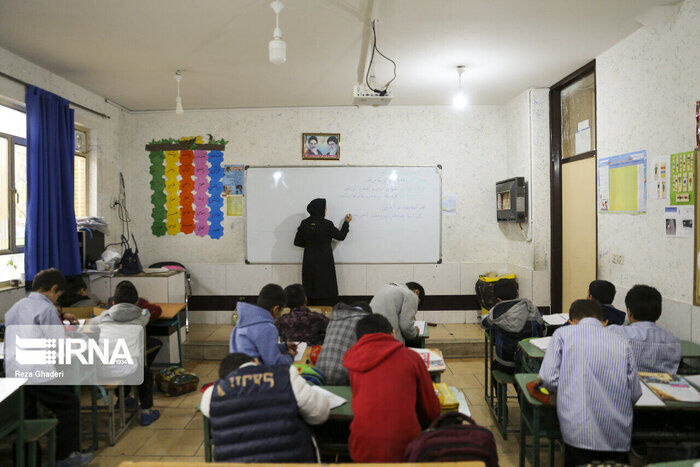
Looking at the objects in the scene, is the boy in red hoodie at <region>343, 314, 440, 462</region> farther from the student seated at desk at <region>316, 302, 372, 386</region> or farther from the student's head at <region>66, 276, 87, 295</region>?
the student's head at <region>66, 276, 87, 295</region>

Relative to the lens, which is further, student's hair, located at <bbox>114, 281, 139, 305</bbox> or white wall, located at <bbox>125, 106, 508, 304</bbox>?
white wall, located at <bbox>125, 106, 508, 304</bbox>

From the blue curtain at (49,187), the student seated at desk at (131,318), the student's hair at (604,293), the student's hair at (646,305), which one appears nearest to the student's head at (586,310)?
the student's hair at (646,305)

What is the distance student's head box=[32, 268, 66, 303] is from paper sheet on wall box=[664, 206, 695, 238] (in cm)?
418

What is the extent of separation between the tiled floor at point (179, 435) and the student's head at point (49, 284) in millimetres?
1178

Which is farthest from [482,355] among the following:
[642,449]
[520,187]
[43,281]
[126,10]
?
[126,10]

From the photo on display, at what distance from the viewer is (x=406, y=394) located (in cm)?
190

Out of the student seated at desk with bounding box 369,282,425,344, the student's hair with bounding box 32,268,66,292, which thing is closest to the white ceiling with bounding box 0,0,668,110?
the student's hair with bounding box 32,268,66,292

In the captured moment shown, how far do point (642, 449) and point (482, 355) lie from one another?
2390mm

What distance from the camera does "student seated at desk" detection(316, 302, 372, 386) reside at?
8.27 ft

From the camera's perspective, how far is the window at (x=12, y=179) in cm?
400

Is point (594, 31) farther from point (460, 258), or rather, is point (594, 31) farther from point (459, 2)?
point (460, 258)

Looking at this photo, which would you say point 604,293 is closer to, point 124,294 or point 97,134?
point 124,294

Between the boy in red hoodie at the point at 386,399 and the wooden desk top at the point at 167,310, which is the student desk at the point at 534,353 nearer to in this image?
the boy in red hoodie at the point at 386,399

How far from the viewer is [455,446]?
1594mm
